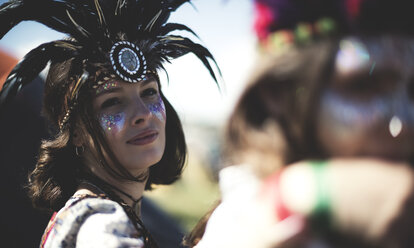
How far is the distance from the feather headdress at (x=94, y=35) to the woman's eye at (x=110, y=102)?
0.35 ft

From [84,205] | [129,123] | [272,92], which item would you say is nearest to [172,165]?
[129,123]

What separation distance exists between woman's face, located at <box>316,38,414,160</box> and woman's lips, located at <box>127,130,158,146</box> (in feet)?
3.67

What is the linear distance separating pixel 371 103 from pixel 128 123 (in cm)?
117

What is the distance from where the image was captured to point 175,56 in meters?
1.94

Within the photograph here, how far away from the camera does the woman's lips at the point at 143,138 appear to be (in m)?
1.55

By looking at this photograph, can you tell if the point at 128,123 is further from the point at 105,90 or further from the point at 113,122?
the point at 105,90

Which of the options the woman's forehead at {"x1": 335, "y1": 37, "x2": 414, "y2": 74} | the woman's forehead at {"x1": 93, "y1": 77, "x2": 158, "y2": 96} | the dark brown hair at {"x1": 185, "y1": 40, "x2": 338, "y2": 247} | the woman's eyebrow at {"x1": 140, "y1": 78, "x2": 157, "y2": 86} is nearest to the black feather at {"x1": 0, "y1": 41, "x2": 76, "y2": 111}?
the woman's forehead at {"x1": 93, "y1": 77, "x2": 158, "y2": 96}

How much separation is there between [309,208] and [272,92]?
0.21m

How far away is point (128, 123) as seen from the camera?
5.00 ft

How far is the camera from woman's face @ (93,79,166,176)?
152 centimetres

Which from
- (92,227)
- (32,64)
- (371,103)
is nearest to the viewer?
(371,103)

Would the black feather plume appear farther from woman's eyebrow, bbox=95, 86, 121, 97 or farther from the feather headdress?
woman's eyebrow, bbox=95, 86, 121, 97

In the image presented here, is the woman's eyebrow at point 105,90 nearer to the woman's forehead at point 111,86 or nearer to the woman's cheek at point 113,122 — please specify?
the woman's forehead at point 111,86

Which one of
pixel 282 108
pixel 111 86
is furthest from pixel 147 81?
pixel 282 108
